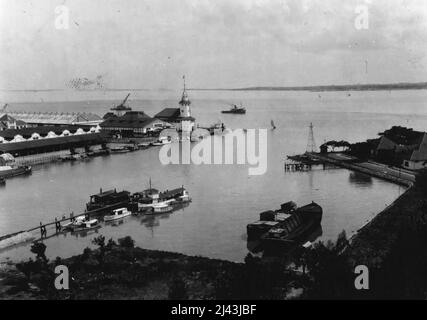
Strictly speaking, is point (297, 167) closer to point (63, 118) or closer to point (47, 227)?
point (47, 227)

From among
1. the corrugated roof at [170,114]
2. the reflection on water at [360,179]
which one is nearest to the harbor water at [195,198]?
the reflection on water at [360,179]

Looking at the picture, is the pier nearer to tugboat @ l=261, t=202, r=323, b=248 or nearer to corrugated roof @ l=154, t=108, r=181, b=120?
tugboat @ l=261, t=202, r=323, b=248

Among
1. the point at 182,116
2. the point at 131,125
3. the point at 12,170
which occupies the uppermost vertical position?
the point at 182,116

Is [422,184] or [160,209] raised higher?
[422,184]

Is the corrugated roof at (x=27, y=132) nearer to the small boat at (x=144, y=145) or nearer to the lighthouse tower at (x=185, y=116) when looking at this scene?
the small boat at (x=144, y=145)

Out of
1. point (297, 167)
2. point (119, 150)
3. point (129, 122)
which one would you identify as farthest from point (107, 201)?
point (129, 122)

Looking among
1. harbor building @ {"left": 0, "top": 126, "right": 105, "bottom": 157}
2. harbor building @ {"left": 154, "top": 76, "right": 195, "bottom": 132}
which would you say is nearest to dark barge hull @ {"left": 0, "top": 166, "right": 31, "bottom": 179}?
harbor building @ {"left": 0, "top": 126, "right": 105, "bottom": 157}
